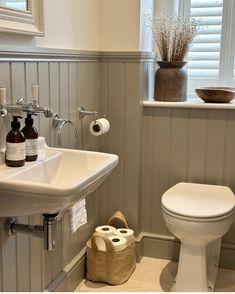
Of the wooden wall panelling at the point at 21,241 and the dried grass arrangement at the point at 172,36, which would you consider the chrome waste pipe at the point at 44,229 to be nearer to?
the wooden wall panelling at the point at 21,241

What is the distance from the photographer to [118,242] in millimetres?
2188

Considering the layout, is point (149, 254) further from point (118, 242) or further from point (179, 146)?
point (179, 146)

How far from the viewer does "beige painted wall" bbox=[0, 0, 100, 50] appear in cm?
166

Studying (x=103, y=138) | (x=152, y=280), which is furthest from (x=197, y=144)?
(x=152, y=280)

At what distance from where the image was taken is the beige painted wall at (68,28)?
1.66 metres

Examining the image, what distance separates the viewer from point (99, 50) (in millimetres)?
2346

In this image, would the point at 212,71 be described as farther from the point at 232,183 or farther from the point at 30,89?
the point at 30,89

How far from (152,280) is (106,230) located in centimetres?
36

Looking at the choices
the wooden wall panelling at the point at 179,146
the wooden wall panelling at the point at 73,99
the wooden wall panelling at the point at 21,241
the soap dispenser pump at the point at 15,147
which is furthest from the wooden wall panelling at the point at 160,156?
the soap dispenser pump at the point at 15,147

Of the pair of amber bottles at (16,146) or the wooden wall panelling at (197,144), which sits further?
the wooden wall panelling at (197,144)

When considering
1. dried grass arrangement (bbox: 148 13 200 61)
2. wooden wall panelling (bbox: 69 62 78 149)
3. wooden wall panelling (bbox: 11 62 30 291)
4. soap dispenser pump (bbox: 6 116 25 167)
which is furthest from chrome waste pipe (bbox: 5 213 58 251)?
dried grass arrangement (bbox: 148 13 200 61)

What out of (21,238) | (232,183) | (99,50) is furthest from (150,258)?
(99,50)

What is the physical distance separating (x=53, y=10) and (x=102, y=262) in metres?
1.27

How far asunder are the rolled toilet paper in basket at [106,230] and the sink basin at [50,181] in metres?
0.72
